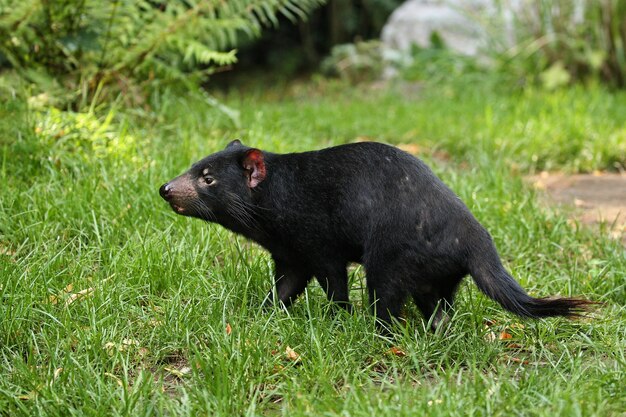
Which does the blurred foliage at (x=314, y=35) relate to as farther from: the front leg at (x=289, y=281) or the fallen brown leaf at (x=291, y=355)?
the fallen brown leaf at (x=291, y=355)

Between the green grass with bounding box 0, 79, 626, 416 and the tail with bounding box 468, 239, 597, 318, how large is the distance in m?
0.18

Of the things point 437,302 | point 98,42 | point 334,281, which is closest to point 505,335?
point 437,302

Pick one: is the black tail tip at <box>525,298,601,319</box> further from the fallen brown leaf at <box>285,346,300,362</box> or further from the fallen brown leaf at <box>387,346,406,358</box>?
the fallen brown leaf at <box>285,346,300,362</box>

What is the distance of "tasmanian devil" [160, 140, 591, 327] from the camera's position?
283cm

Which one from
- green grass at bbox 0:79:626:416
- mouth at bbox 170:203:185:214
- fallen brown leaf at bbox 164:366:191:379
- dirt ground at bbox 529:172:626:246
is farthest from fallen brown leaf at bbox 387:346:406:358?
dirt ground at bbox 529:172:626:246

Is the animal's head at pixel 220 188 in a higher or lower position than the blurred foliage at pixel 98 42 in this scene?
lower

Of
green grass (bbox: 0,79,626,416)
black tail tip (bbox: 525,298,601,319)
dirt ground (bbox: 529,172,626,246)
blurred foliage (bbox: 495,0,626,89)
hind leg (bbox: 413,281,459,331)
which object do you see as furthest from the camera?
blurred foliage (bbox: 495,0,626,89)

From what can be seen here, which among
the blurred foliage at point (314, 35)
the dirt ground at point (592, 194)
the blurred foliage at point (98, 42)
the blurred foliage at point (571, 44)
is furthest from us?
the blurred foliage at point (314, 35)

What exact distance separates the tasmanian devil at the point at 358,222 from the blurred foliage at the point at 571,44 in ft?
16.4

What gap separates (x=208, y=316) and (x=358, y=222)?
661 millimetres

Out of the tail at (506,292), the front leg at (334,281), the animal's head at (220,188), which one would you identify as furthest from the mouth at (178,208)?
the tail at (506,292)

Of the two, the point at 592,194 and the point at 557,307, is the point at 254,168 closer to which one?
the point at 557,307

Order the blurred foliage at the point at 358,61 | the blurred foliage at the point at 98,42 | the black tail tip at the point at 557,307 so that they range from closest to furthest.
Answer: the black tail tip at the point at 557,307, the blurred foliage at the point at 98,42, the blurred foliage at the point at 358,61

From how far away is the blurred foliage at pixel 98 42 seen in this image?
16.1 feet
